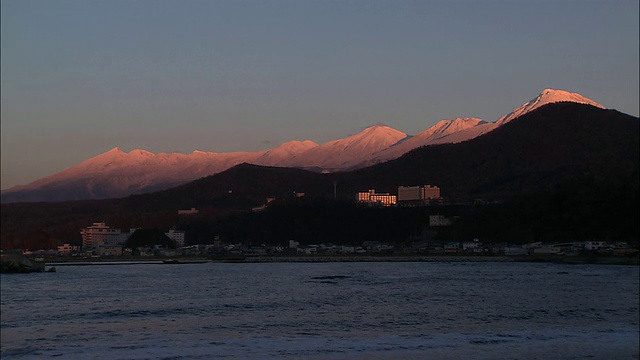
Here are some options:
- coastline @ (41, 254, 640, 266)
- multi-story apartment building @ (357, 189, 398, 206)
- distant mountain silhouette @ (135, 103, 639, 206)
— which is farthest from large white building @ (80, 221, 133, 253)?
multi-story apartment building @ (357, 189, 398, 206)

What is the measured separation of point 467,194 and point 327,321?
87.0 metres

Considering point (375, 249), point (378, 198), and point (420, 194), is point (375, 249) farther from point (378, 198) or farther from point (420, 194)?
point (378, 198)

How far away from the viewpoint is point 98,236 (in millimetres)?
97750

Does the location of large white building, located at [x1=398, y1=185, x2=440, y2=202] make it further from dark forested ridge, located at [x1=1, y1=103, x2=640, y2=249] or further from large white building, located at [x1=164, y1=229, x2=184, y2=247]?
large white building, located at [x1=164, y1=229, x2=184, y2=247]

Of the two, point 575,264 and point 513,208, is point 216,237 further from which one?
point 575,264

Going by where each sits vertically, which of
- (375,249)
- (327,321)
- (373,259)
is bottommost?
(327,321)

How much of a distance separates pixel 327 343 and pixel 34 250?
236 ft

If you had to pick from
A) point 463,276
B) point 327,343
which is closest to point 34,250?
point 463,276

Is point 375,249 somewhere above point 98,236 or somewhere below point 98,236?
below

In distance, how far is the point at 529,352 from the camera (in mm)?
16812

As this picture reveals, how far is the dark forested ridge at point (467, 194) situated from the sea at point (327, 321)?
34673 mm

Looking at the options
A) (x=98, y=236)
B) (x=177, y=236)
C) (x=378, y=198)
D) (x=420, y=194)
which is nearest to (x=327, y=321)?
(x=98, y=236)

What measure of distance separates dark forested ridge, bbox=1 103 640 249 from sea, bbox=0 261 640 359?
114 ft

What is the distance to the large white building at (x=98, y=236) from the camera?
96438 millimetres
